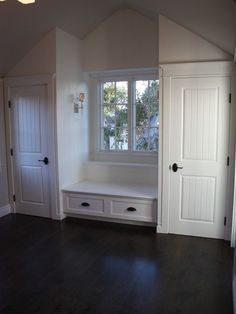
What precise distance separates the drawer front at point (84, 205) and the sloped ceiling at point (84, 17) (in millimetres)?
2152

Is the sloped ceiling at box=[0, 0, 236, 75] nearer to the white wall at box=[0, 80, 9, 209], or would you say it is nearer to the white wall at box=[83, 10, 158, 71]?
the white wall at box=[83, 10, 158, 71]

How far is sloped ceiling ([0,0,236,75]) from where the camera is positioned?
295 cm

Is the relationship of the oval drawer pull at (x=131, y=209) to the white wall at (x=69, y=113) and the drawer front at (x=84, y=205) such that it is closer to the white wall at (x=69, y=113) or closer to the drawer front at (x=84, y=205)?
the drawer front at (x=84, y=205)

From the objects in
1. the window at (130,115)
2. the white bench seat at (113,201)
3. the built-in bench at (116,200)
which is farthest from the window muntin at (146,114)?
the white bench seat at (113,201)

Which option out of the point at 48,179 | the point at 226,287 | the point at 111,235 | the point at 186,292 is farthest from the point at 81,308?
the point at 48,179

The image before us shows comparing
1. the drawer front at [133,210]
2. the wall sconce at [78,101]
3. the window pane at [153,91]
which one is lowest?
the drawer front at [133,210]

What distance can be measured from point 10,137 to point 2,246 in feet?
5.68

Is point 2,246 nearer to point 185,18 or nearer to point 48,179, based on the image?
point 48,179

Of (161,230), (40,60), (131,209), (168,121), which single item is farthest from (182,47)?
(161,230)

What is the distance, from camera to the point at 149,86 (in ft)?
15.7

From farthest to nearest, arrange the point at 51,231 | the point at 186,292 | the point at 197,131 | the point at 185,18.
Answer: the point at 51,231
the point at 197,131
the point at 185,18
the point at 186,292

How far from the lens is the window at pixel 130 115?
15.8 ft

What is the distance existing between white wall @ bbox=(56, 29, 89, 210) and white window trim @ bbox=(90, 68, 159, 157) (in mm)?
243

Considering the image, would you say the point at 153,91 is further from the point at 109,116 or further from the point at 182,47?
the point at 182,47
